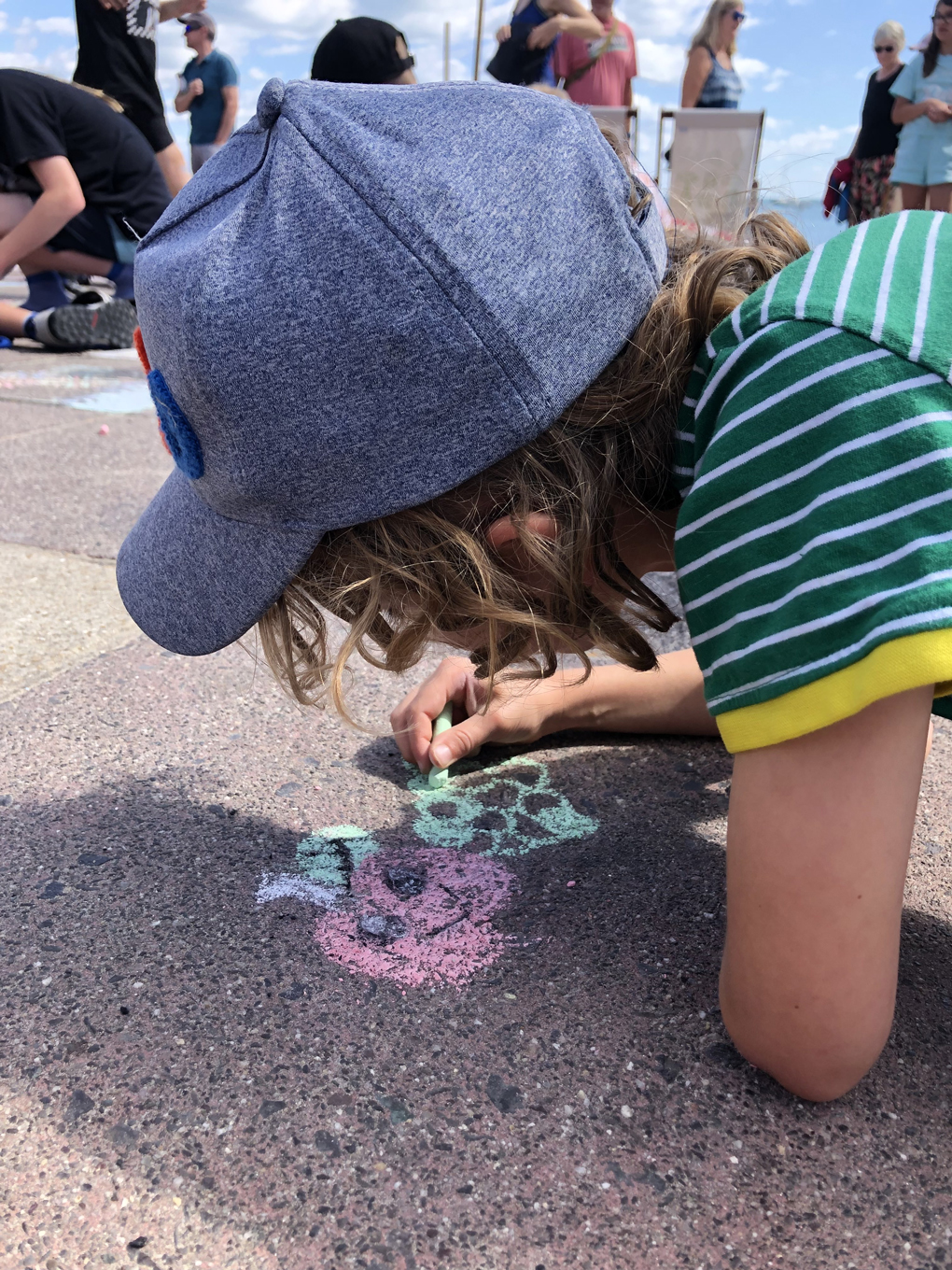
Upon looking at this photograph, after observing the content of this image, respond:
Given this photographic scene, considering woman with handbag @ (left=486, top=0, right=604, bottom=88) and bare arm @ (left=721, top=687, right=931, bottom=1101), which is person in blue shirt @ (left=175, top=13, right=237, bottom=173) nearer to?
woman with handbag @ (left=486, top=0, right=604, bottom=88)

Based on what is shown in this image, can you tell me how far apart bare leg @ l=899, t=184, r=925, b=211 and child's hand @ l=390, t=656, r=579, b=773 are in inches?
197

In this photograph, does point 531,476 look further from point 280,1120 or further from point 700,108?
point 700,108

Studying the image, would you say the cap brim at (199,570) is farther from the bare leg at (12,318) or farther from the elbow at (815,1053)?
the bare leg at (12,318)

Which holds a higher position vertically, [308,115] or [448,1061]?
[308,115]

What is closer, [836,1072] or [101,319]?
[836,1072]

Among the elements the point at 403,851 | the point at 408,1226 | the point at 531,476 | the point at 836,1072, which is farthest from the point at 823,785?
the point at 403,851

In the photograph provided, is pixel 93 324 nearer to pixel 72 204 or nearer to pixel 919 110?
pixel 72 204

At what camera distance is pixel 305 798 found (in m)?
1.44

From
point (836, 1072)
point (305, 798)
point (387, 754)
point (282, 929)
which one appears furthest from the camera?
point (387, 754)

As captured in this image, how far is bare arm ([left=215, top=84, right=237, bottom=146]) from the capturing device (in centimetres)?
666

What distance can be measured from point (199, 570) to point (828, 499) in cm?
65

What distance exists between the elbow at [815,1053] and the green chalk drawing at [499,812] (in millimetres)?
437

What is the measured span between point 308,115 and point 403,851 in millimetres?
855

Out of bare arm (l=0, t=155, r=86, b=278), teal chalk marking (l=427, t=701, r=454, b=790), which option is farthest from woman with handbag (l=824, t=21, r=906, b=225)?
teal chalk marking (l=427, t=701, r=454, b=790)
